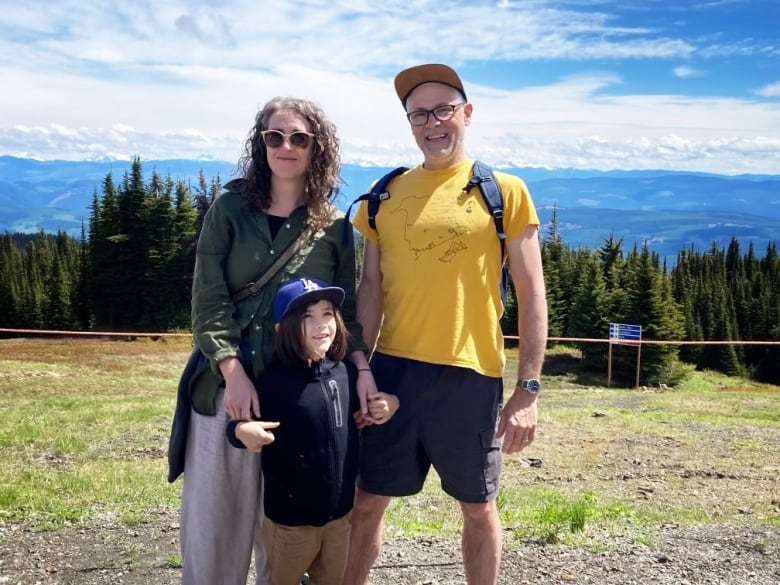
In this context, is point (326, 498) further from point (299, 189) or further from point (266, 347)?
point (299, 189)

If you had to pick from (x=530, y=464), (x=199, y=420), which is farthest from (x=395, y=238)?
(x=530, y=464)

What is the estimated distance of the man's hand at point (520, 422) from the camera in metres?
3.41

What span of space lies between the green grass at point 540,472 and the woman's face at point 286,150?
9.80ft

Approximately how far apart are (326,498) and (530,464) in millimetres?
Result: 7512

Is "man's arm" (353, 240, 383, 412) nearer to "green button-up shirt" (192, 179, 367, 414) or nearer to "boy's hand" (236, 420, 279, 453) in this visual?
"green button-up shirt" (192, 179, 367, 414)

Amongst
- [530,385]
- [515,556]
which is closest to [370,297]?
[530,385]

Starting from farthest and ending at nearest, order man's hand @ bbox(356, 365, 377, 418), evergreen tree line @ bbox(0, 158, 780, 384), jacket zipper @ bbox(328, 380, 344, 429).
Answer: evergreen tree line @ bbox(0, 158, 780, 384), man's hand @ bbox(356, 365, 377, 418), jacket zipper @ bbox(328, 380, 344, 429)

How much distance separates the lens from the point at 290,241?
10.2 feet

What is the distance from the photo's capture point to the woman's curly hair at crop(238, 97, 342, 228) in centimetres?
312

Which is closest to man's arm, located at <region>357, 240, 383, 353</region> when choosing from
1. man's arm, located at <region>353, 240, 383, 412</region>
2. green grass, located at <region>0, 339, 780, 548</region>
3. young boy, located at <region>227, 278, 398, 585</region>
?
man's arm, located at <region>353, 240, 383, 412</region>

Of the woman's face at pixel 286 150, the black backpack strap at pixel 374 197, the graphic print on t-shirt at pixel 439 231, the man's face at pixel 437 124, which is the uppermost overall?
the man's face at pixel 437 124

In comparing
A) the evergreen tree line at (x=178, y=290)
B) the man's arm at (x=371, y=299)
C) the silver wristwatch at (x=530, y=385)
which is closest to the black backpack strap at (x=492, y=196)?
the man's arm at (x=371, y=299)

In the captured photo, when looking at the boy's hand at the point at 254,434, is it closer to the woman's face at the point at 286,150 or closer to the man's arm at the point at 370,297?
the man's arm at the point at 370,297

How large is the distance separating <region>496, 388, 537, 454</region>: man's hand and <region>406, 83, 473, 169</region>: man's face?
1.28m
